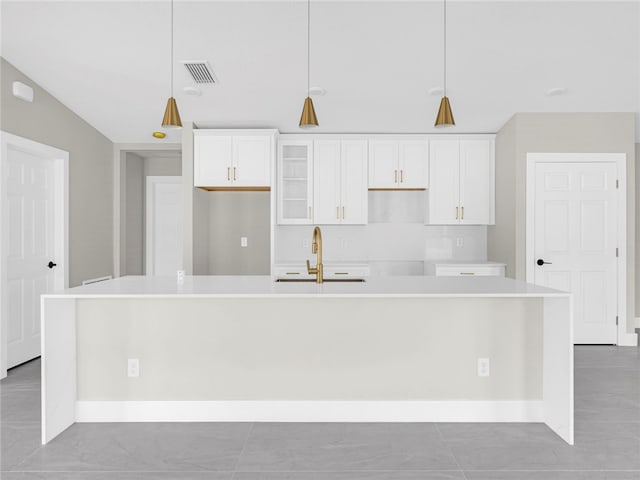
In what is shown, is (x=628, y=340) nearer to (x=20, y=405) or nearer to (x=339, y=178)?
(x=339, y=178)

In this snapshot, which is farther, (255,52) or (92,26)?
(255,52)

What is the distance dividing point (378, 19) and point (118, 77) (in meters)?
2.39

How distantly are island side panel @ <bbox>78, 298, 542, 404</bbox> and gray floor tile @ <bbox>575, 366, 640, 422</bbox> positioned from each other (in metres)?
0.50

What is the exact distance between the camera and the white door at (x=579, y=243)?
4.47 m

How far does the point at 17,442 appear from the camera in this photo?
2404 mm

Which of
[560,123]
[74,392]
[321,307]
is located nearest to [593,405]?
[321,307]

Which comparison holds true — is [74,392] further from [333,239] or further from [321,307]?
[333,239]

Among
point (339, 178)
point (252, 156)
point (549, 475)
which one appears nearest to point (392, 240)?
point (339, 178)

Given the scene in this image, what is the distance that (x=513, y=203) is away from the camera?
177 inches

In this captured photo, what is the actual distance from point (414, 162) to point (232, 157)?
2.07 meters

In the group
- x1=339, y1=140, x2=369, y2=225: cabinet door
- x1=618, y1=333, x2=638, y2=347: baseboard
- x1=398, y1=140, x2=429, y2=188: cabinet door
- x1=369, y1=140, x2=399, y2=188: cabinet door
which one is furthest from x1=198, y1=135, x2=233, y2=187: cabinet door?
x1=618, y1=333, x2=638, y2=347: baseboard

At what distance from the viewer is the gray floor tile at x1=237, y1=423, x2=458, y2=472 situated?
7.13ft

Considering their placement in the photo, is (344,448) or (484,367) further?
(484,367)

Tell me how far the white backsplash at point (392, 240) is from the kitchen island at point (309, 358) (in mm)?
2632
